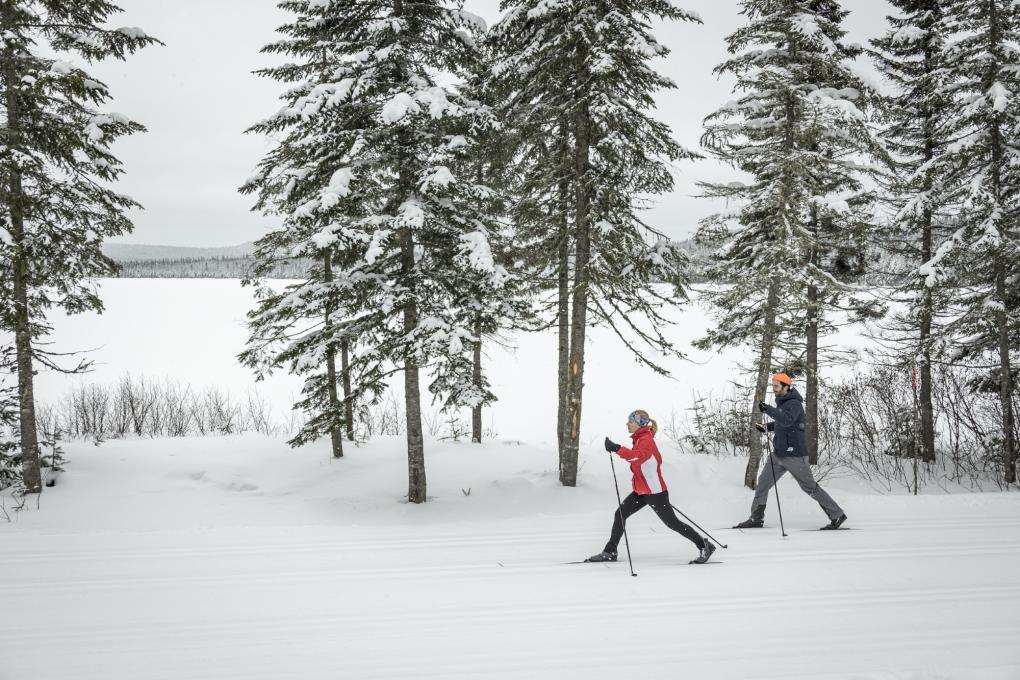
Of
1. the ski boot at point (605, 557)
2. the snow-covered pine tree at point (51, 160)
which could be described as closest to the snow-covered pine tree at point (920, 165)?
the ski boot at point (605, 557)

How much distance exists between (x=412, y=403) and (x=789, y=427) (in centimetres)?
707

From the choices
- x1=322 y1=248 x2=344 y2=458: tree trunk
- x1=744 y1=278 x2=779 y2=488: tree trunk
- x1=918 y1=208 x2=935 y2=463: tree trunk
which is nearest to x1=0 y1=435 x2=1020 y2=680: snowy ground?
x1=744 y1=278 x2=779 y2=488: tree trunk

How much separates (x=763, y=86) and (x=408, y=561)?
38.5 ft

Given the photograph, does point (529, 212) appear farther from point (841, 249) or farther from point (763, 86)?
point (841, 249)

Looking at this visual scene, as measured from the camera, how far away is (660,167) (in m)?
12.3

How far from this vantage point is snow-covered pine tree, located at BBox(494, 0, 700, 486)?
34.9 ft

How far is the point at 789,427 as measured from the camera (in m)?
8.78

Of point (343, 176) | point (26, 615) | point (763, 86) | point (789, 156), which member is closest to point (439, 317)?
point (343, 176)

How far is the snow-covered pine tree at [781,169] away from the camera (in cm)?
1164

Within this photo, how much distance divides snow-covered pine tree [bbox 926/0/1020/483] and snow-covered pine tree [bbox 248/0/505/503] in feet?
37.0

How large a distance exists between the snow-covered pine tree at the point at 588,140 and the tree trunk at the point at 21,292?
30.4 ft

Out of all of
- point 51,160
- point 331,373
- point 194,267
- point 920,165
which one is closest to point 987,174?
point 920,165

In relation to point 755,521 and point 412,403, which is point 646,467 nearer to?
point 755,521

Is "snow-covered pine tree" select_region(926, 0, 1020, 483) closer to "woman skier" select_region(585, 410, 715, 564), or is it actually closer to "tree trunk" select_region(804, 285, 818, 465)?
"tree trunk" select_region(804, 285, 818, 465)
